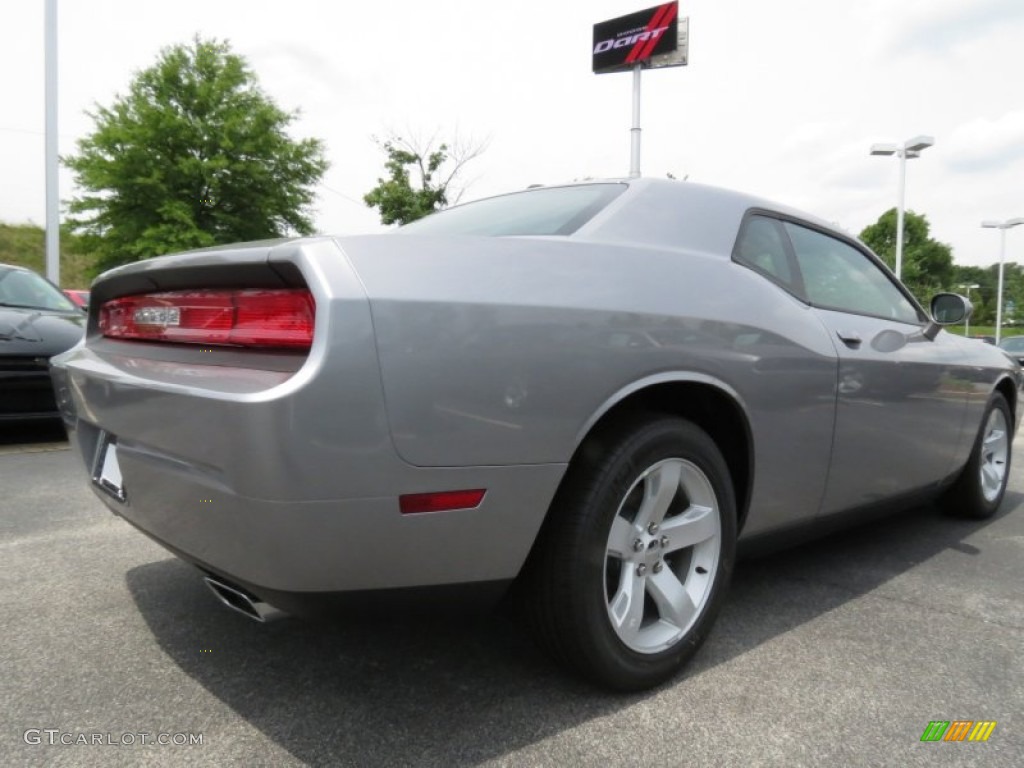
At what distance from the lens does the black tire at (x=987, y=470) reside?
11.9 feet

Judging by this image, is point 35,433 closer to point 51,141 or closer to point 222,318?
point 222,318

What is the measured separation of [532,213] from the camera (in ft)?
7.24

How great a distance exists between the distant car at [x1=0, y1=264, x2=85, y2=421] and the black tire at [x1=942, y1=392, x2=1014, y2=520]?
5.45 meters

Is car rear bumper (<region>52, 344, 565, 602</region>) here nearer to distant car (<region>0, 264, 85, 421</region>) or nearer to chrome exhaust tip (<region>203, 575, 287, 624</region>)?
chrome exhaust tip (<region>203, 575, 287, 624</region>)

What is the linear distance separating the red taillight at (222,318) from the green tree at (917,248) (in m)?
56.2

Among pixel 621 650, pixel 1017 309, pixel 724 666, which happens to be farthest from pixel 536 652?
pixel 1017 309

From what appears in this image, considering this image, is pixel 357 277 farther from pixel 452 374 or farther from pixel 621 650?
pixel 621 650

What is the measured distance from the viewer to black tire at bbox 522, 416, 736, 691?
169 cm

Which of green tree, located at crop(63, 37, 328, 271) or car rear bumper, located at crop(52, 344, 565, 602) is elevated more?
green tree, located at crop(63, 37, 328, 271)

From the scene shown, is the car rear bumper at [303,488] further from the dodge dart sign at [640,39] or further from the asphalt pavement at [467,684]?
the dodge dart sign at [640,39]

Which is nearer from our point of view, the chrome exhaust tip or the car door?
the chrome exhaust tip

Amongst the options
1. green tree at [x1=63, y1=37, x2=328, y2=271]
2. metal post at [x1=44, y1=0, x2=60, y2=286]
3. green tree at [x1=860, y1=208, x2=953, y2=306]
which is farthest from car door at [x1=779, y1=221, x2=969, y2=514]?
green tree at [x1=860, y1=208, x2=953, y2=306]

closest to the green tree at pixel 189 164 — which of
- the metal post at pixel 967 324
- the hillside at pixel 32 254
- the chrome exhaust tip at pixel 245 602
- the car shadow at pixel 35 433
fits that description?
the hillside at pixel 32 254

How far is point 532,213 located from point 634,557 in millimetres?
1061
